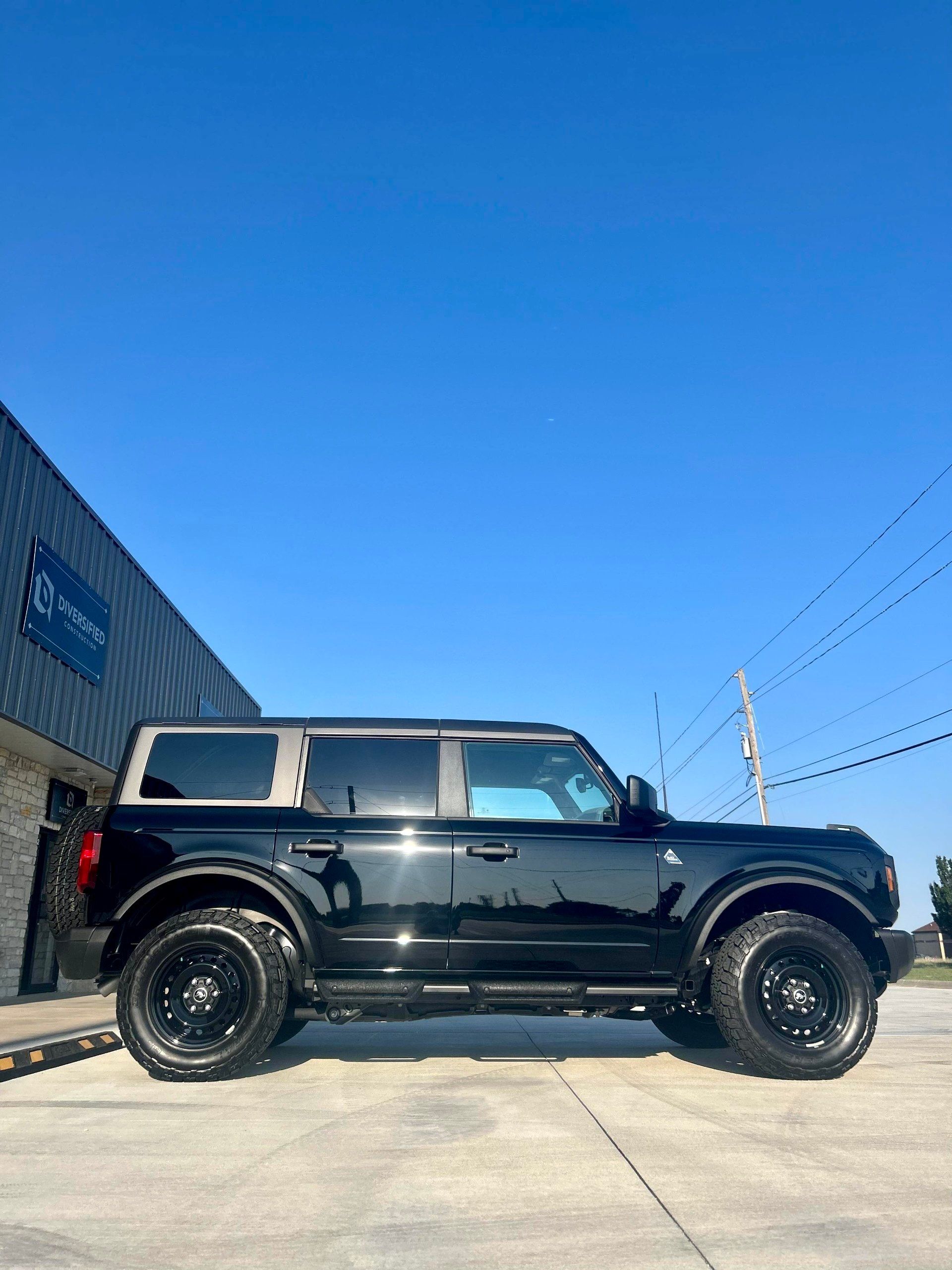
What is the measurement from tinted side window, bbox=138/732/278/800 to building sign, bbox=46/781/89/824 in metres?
10.8

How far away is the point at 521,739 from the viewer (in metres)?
5.81

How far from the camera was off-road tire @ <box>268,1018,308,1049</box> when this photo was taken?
6246mm

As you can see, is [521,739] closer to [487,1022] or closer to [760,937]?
[760,937]

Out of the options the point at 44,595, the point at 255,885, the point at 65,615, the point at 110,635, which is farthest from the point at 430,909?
the point at 110,635

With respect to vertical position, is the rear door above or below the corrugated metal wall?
below

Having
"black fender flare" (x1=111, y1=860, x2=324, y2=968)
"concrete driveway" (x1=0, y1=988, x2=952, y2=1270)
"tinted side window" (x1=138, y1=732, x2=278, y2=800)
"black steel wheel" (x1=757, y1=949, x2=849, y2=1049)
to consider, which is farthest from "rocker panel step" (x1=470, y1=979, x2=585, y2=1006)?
"tinted side window" (x1=138, y1=732, x2=278, y2=800)

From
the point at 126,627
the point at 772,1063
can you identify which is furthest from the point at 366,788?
the point at 126,627

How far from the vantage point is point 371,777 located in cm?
562

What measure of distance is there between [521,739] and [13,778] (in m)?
11.1

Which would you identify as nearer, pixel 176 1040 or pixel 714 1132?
pixel 714 1132

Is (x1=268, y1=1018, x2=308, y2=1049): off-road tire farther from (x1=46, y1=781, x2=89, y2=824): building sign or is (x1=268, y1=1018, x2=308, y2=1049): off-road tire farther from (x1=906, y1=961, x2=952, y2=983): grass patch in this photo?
(x1=906, y1=961, x2=952, y2=983): grass patch

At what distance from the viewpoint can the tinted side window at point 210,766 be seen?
18.2ft

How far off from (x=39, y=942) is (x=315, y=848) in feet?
40.5

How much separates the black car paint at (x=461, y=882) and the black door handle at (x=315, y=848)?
0.02m
